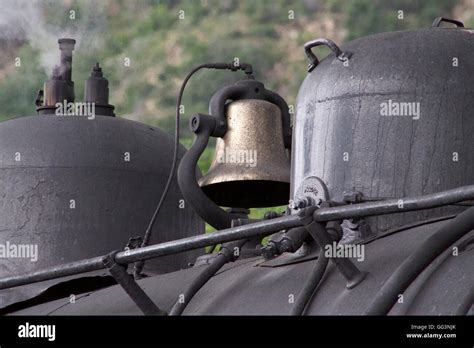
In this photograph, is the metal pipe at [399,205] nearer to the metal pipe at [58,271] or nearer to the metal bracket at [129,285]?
the metal bracket at [129,285]

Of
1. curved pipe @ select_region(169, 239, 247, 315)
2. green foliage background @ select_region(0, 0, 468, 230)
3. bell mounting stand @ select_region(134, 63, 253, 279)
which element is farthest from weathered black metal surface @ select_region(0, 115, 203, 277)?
green foliage background @ select_region(0, 0, 468, 230)

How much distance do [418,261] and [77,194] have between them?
247 centimetres

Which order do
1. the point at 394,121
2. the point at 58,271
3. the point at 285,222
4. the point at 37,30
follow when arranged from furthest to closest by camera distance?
the point at 37,30 → the point at 58,271 → the point at 394,121 → the point at 285,222

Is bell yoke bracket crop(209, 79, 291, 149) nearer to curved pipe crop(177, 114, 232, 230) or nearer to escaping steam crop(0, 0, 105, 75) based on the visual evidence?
curved pipe crop(177, 114, 232, 230)

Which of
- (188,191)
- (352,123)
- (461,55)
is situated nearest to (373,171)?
(352,123)

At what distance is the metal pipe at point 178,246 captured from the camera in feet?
10.2

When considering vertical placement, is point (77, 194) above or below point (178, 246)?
above

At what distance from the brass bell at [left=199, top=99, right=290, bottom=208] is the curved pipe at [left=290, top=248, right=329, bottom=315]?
4.24 feet

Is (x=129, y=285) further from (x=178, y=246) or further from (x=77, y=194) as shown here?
(x=77, y=194)

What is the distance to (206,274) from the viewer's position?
147 inches

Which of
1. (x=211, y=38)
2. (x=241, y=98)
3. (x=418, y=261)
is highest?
(x=211, y=38)

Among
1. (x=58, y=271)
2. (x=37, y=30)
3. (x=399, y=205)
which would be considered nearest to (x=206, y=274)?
(x=58, y=271)

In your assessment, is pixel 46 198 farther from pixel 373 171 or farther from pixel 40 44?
pixel 40 44

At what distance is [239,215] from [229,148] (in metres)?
0.24
